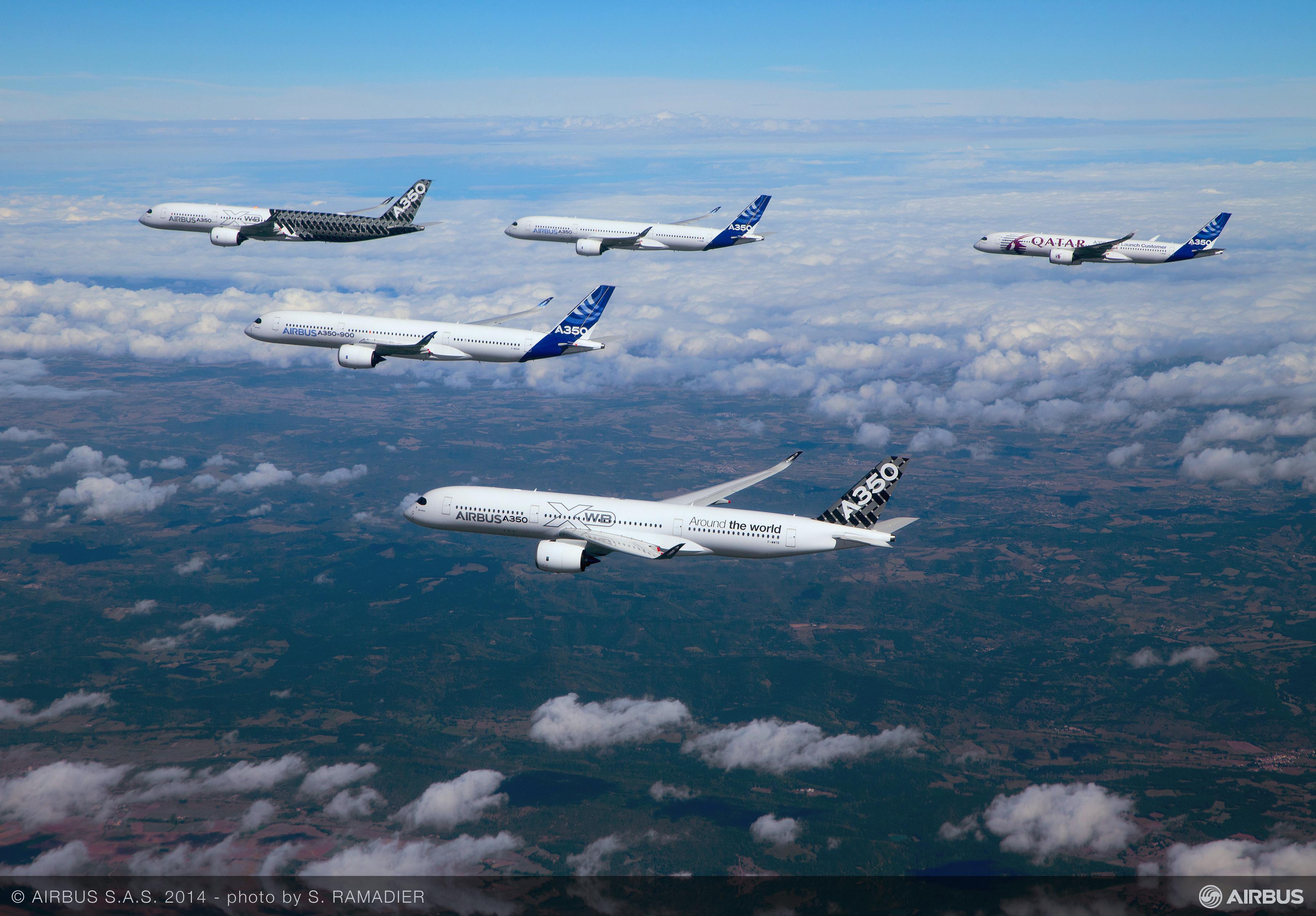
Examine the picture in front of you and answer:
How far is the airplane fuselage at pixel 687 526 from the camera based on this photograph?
80.8 m

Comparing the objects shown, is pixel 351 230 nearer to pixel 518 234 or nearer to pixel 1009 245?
pixel 518 234

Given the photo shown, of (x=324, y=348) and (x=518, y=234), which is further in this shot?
(x=518, y=234)

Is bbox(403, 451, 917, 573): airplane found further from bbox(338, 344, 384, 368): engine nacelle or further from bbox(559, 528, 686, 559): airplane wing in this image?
bbox(338, 344, 384, 368): engine nacelle

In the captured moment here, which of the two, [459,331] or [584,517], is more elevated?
[459,331]

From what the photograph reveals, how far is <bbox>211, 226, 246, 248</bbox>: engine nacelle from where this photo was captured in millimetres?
91125

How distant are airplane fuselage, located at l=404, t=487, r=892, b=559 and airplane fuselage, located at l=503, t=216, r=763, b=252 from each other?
4484 centimetres

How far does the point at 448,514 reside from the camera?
87.4 meters

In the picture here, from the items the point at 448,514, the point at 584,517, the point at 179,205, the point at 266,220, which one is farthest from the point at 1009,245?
the point at 179,205

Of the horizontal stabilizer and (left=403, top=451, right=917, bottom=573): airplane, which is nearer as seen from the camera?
the horizontal stabilizer

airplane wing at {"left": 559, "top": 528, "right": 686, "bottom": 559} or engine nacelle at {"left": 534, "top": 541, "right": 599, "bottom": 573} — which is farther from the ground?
engine nacelle at {"left": 534, "top": 541, "right": 599, "bottom": 573}

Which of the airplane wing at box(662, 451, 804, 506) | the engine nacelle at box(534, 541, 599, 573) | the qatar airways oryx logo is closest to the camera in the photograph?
the engine nacelle at box(534, 541, 599, 573)

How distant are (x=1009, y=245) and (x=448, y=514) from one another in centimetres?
9195

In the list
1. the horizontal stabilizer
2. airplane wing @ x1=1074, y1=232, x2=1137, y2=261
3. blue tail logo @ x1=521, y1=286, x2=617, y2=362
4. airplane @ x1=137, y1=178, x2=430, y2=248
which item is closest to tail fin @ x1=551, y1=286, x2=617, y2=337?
blue tail logo @ x1=521, y1=286, x2=617, y2=362

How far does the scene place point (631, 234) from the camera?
380 feet
